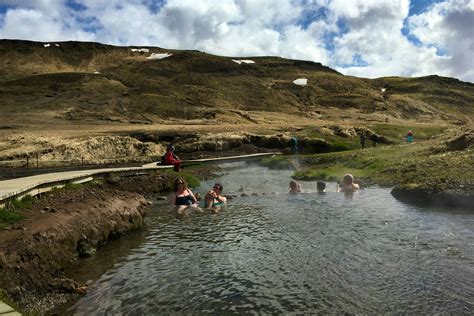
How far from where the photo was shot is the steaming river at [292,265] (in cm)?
962

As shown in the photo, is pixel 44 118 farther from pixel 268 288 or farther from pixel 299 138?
pixel 268 288

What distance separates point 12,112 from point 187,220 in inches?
3102

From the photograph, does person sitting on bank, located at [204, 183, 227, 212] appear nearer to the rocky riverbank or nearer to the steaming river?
the steaming river

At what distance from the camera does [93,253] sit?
540 inches

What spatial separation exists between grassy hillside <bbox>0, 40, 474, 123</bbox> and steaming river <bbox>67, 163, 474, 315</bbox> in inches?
2771

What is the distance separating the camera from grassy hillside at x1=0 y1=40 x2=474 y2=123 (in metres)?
94.2

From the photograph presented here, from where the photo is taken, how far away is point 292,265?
1211cm

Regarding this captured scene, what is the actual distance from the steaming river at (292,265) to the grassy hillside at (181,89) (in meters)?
70.4

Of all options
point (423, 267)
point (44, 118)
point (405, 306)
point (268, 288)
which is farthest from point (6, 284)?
point (44, 118)

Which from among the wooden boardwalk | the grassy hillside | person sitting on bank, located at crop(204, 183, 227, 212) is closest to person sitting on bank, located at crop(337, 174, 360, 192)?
person sitting on bank, located at crop(204, 183, 227, 212)

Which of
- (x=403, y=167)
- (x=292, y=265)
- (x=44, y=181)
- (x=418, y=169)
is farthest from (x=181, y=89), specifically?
(x=292, y=265)

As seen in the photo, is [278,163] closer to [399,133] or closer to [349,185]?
[349,185]

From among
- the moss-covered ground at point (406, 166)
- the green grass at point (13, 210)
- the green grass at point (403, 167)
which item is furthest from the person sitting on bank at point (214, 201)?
the green grass at point (403, 167)

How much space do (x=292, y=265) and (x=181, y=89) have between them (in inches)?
4279
